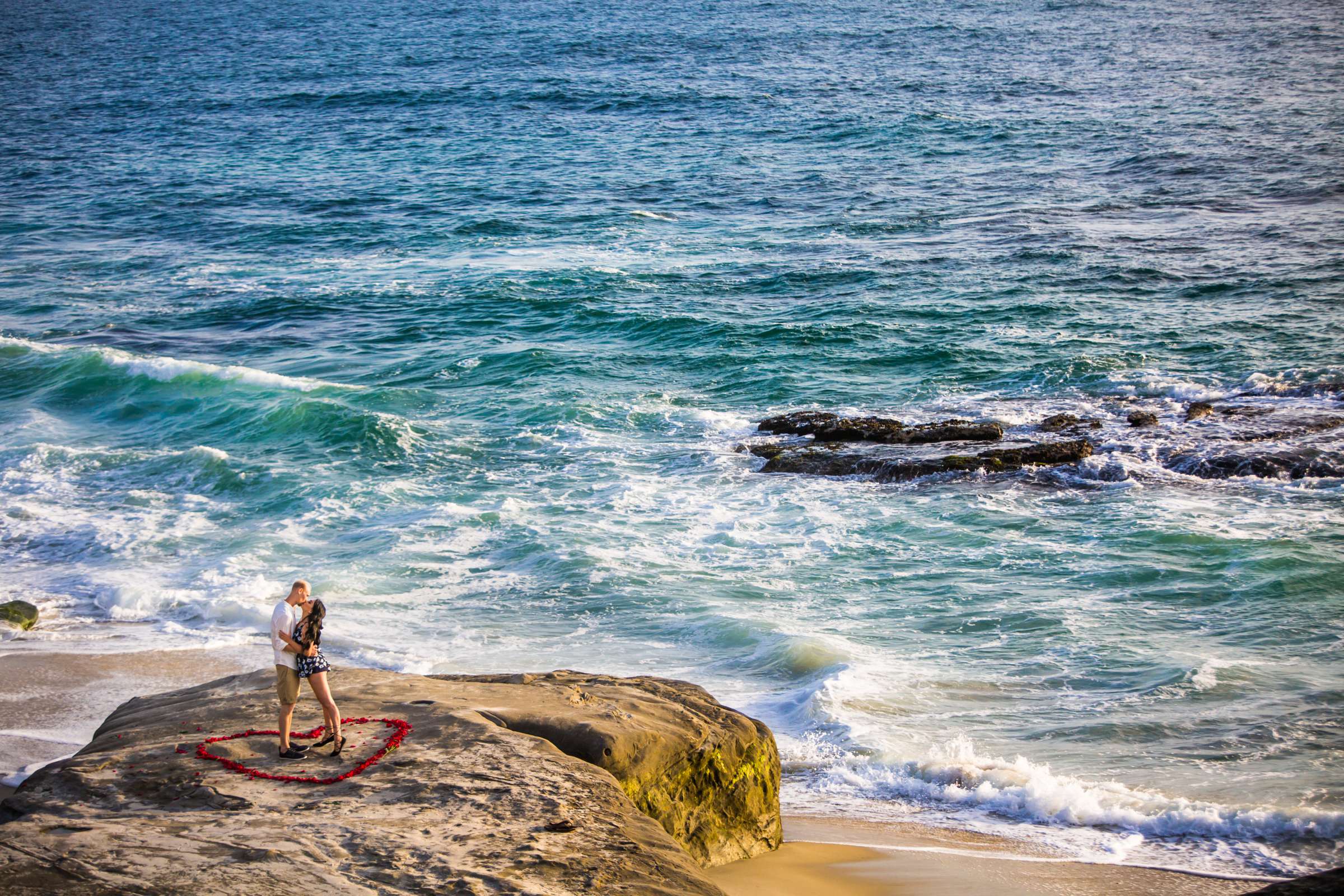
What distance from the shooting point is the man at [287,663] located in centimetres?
693

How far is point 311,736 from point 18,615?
766 centimetres

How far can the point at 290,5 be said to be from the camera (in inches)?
3452

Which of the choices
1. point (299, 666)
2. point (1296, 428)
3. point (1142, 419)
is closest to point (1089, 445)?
point (1142, 419)

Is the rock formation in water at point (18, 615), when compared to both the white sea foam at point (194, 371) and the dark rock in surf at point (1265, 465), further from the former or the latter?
the dark rock in surf at point (1265, 465)

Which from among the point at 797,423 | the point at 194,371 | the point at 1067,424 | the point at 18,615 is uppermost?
the point at 194,371

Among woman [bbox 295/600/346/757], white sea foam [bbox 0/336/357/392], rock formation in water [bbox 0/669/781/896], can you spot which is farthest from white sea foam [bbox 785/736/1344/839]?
white sea foam [bbox 0/336/357/392]

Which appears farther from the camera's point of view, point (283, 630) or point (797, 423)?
point (797, 423)

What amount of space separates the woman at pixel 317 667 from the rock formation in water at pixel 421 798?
7.3 inches

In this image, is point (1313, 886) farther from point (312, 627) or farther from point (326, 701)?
point (312, 627)

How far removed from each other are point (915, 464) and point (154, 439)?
44.0 ft

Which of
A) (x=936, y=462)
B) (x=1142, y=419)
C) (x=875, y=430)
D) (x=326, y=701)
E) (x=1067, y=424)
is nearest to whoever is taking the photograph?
(x=326, y=701)

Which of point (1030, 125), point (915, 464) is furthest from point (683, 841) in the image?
point (1030, 125)

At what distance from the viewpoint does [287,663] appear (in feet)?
23.2

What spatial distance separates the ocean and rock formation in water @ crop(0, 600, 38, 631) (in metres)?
0.41
